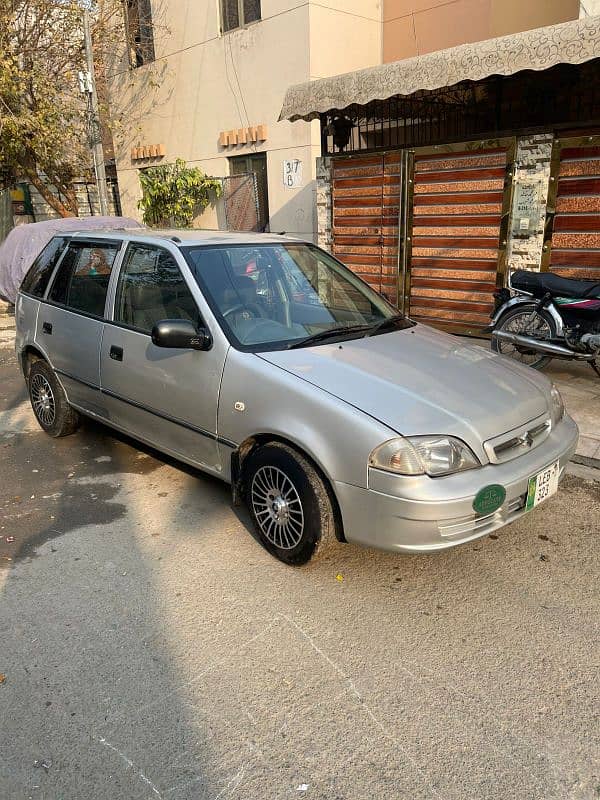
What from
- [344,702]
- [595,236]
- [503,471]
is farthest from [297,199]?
[344,702]

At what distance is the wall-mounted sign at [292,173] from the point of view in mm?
11391

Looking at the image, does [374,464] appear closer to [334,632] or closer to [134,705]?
[334,632]

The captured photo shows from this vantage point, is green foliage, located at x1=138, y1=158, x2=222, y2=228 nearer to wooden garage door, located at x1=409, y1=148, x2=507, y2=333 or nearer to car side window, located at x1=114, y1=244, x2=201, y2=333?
wooden garage door, located at x1=409, y1=148, x2=507, y2=333

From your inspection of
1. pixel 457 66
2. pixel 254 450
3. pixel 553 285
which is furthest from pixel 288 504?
pixel 457 66

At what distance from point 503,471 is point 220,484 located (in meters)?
2.14

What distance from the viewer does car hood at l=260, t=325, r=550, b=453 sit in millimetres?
2973

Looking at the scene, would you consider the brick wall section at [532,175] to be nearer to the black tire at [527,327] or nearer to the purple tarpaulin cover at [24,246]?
the black tire at [527,327]

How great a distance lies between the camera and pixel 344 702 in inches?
97.7

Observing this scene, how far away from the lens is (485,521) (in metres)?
2.97

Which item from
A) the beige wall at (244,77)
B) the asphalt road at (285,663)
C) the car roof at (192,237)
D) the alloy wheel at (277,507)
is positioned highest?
the beige wall at (244,77)

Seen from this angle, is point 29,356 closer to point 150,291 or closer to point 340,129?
point 150,291

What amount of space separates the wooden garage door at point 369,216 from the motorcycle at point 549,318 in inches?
92.6

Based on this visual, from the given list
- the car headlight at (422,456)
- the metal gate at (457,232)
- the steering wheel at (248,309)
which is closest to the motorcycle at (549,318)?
the metal gate at (457,232)

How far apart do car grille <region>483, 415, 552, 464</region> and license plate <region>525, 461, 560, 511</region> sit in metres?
0.14
